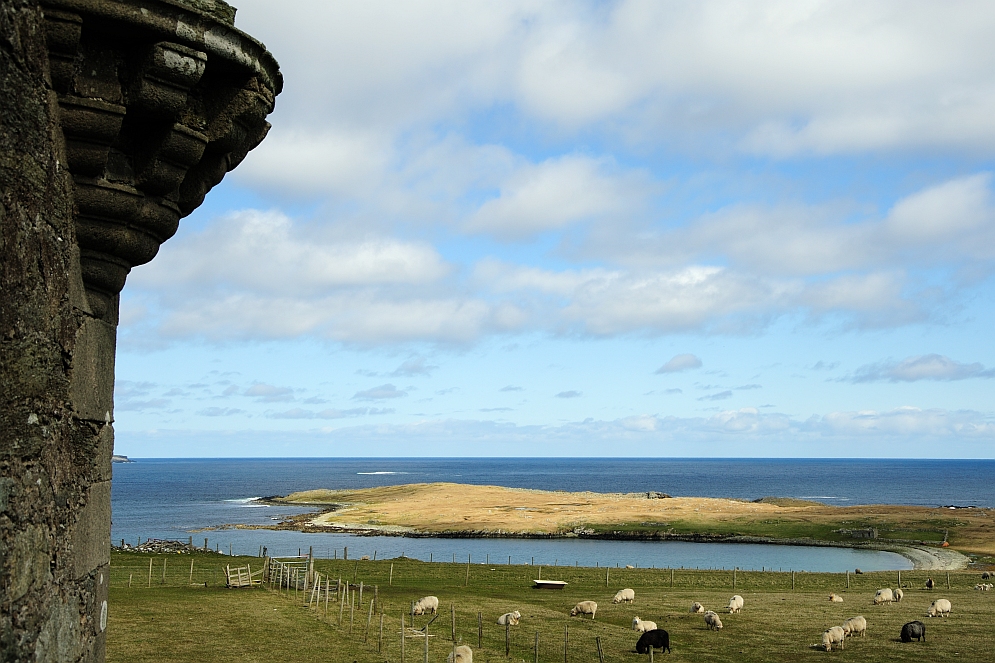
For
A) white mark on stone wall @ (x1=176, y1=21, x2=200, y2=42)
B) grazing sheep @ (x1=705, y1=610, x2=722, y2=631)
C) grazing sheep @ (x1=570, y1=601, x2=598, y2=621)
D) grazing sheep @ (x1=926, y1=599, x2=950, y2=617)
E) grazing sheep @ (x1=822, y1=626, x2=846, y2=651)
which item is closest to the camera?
white mark on stone wall @ (x1=176, y1=21, x2=200, y2=42)

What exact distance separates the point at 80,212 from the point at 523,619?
34.6 meters

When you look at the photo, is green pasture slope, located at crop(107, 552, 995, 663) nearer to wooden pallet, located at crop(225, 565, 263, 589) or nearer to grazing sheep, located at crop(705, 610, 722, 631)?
grazing sheep, located at crop(705, 610, 722, 631)

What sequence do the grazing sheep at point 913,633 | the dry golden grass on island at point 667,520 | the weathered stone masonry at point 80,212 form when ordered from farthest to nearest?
the dry golden grass on island at point 667,520 → the grazing sheep at point 913,633 → the weathered stone masonry at point 80,212

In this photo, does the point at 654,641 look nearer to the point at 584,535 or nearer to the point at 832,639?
the point at 832,639

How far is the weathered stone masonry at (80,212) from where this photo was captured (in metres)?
5.65

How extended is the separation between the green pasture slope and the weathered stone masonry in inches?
810

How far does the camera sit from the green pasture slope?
29.2 meters

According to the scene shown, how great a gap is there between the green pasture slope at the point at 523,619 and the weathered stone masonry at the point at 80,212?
20583 millimetres

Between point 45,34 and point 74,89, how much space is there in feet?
1.48

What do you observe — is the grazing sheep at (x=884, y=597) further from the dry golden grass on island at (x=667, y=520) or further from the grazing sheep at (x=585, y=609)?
the dry golden grass on island at (x=667, y=520)

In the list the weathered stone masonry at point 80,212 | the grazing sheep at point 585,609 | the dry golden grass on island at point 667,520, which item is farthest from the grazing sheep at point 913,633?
the dry golden grass on island at point 667,520

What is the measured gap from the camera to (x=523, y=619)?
37938mm

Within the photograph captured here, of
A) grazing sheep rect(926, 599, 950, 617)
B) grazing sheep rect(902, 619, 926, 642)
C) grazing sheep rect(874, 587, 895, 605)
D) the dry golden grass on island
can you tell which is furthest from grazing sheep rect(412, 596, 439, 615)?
the dry golden grass on island

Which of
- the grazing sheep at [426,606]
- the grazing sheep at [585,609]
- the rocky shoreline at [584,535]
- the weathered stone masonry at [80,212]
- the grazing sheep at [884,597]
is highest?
the weathered stone masonry at [80,212]
